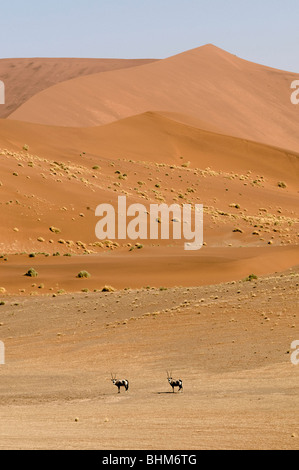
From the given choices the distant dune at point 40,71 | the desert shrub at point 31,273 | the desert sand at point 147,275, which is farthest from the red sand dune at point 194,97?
the desert shrub at point 31,273

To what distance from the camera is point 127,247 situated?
2152 inches

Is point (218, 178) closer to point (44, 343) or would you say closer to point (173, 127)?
point (173, 127)

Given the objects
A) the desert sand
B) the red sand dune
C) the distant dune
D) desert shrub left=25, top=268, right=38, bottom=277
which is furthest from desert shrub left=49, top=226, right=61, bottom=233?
the distant dune

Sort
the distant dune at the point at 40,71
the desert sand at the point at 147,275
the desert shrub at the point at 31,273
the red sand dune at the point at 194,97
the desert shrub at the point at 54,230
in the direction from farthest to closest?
the distant dune at the point at 40,71, the red sand dune at the point at 194,97, the desert shrub at the point at 54,230, the desert shrub at the point at 31,273, the desert sand at the point at 147,275

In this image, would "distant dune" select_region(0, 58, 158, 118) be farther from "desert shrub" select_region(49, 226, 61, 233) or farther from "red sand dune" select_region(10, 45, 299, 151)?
"desert shrub" select_region(49, 226, 61, 233)

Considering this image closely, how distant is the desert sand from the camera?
14.1 metres

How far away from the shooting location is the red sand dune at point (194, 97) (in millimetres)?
103562

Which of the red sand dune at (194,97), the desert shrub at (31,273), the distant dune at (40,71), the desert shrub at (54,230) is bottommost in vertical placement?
the desert shrub at (31,273)

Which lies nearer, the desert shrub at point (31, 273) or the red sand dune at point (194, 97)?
the desert shrub at point (31, 273)

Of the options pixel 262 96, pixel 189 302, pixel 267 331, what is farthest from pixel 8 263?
pixel 262 96

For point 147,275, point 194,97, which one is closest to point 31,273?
point 147,275

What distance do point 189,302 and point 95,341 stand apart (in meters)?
6.38

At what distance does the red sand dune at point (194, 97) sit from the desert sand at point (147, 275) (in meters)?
0.37

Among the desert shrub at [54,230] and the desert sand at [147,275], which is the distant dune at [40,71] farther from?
the desert shrub at [54,230]
